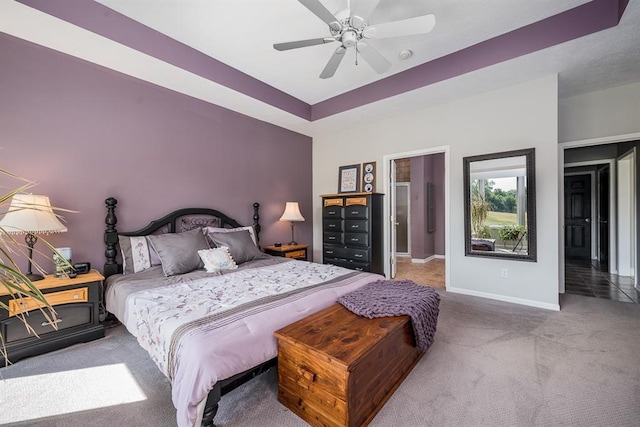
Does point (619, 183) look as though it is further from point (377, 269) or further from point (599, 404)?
point (599, 404)

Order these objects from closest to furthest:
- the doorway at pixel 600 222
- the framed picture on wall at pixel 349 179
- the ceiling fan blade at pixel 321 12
→ the ceiling fan blade at pixel 321 12
the doorway at pixel 600 222
the framed picture on wall at pixel 349 179

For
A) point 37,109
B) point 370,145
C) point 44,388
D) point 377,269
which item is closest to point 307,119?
point 370,145

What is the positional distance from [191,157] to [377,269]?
10.4 feet

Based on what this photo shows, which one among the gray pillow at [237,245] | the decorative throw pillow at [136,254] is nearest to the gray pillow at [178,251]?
the decorative throw pillow at [136,254]

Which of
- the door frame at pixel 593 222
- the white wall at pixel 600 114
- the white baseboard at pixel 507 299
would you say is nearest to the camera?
the white baseboard at pixel 507 299

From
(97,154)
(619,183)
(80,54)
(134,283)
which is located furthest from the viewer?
(619,183)

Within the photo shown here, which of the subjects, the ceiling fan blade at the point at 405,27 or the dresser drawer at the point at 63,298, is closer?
the ceiling fan blade at the point at 405,27

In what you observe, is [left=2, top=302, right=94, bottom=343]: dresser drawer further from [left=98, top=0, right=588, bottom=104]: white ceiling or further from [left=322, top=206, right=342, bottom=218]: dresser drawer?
[left=322, top=206, right=342, bottom=218]: dresser drawer

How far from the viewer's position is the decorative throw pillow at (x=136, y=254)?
2965mm

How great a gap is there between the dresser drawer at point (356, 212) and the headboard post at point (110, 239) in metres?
3.05

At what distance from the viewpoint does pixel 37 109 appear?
8.73 ft

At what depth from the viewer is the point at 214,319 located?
1.67 meters

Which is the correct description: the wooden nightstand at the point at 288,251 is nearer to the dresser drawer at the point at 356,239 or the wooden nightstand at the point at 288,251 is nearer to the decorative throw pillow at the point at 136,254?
the dresser drawer at the point at 356,239

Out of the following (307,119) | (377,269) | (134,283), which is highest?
(307,119)
